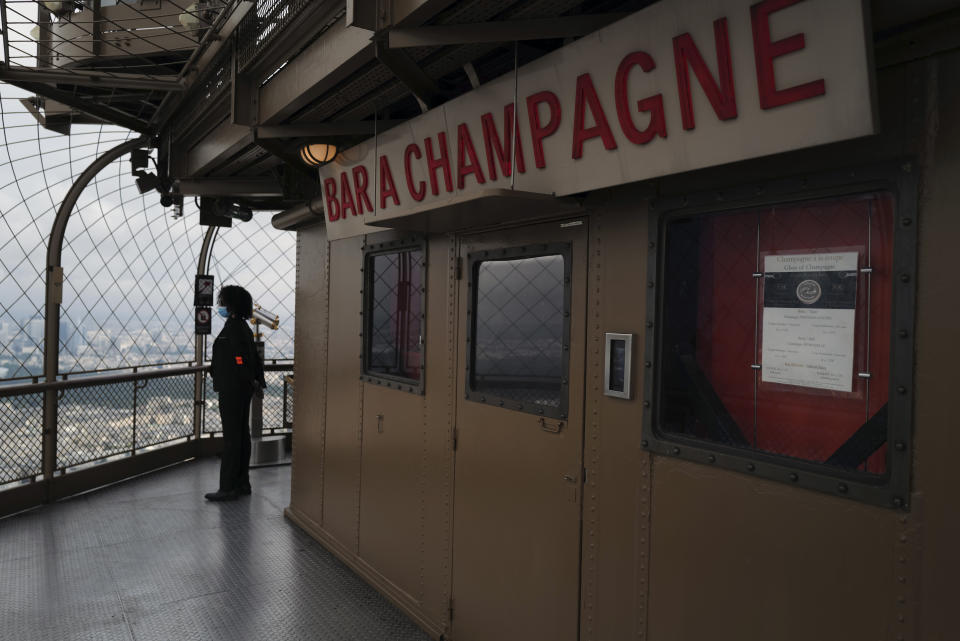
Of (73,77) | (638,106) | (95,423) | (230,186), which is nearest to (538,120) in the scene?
(638,106)

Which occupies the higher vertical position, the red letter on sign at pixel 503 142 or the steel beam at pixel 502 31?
the steel beam at pixel 502 31

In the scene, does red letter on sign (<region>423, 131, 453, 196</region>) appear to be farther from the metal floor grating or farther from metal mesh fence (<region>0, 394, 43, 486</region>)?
metal mesh fence (<region>0, 394, 43, 486</region>)

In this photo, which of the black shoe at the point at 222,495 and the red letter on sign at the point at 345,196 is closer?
the red letter on sign at the point at 345,196

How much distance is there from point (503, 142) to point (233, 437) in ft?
17.7

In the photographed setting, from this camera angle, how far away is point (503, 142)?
3.02 m

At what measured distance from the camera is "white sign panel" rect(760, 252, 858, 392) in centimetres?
207

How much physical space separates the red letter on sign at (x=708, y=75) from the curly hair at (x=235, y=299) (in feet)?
19.8

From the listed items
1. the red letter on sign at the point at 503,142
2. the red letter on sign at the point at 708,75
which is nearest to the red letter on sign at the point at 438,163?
the red letter on sign at the point at 503,142

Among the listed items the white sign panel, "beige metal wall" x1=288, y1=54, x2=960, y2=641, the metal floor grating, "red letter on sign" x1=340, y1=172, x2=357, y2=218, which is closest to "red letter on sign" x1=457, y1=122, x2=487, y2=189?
"beige metal wall" x1=288, y1=54, x2=960, y2=641

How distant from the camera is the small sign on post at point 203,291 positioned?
9.00m

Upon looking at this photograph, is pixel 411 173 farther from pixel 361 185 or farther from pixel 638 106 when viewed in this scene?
pixel 638 106

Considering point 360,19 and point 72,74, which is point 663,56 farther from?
point 72,74

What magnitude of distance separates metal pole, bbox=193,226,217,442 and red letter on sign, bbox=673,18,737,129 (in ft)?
27.0

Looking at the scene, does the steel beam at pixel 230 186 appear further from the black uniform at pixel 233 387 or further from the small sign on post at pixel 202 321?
the small sign on post at pixel 202 321
